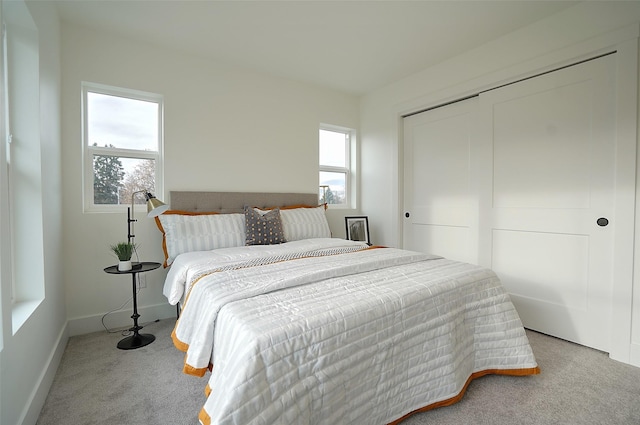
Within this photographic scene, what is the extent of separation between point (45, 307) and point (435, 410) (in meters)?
2.22

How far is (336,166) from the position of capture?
4.05m

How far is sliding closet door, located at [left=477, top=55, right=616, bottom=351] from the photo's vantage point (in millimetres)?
2143

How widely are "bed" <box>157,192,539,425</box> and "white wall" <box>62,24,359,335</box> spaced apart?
29.3 inches

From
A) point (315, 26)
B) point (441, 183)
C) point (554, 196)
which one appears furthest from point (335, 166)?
point (554, 196)

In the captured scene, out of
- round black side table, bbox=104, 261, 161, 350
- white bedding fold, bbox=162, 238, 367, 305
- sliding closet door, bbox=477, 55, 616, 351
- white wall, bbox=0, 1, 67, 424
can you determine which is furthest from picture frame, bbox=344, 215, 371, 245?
white wall, bbox=0, 1, 67, 424

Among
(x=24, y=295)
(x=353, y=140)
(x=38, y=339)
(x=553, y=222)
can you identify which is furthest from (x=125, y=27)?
(x=553, y=222)

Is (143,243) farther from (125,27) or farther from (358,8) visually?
(358,8)

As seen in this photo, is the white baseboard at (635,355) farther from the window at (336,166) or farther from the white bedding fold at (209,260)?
the window at (336,166)

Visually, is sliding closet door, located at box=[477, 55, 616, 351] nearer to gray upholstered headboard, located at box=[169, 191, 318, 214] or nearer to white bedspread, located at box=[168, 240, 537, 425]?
white bedspread, located at box=[168, 240, 537, 425]

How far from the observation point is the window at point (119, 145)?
253 cm

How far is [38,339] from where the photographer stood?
5.11ft

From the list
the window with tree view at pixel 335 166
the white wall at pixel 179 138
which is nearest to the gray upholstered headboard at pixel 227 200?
the white wall at pixel 179 138

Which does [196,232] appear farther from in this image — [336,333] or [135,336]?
[336,333]

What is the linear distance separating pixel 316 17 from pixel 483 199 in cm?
214
